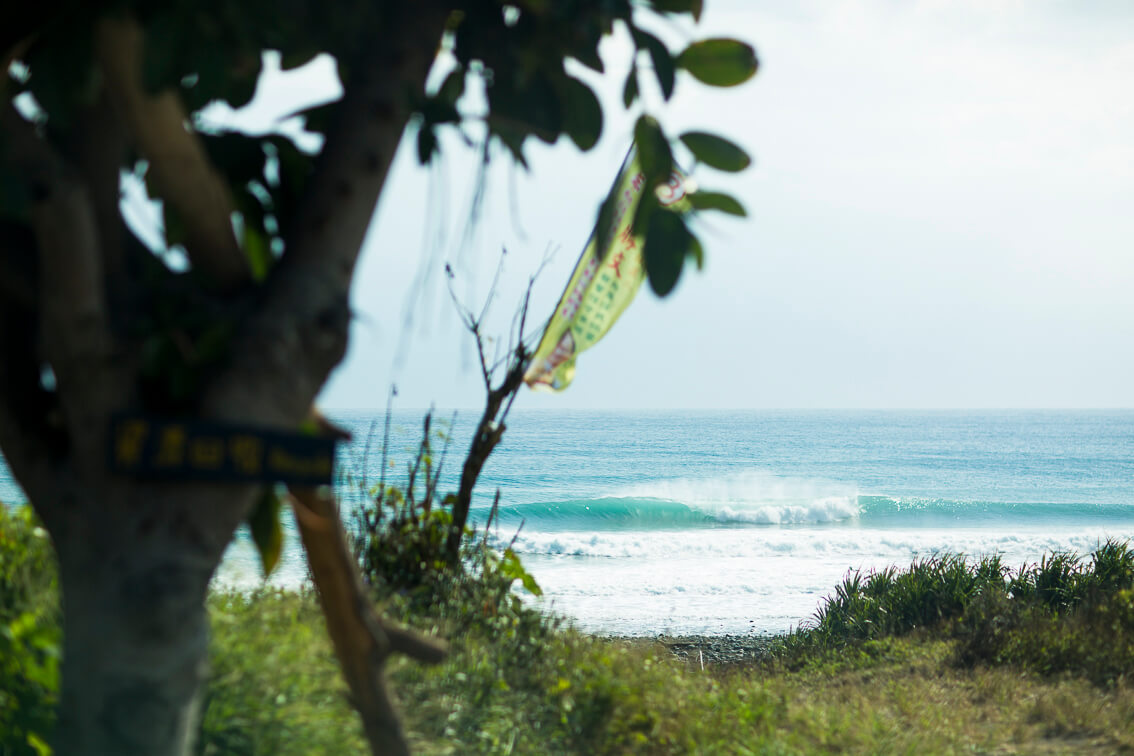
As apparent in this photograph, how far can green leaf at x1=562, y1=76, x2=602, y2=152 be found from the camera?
2.25m

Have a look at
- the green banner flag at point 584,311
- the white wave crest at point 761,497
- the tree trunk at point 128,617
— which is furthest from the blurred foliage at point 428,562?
the white wave crest at point 761,497

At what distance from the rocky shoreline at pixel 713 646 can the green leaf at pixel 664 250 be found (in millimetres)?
8372

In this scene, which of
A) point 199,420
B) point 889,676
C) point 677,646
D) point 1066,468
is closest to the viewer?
point 199,420

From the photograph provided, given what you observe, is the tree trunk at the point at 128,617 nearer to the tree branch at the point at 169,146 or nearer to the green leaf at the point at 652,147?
the tree branch at the point at 169,146

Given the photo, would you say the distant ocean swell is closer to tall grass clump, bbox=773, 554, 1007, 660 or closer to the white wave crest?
the white wave crest

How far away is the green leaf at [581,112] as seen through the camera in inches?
88.7

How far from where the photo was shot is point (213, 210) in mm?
1863

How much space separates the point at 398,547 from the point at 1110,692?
4924 millimetres

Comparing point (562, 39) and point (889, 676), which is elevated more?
point (562, 39)

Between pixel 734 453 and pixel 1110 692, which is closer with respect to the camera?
pixel 1110 692

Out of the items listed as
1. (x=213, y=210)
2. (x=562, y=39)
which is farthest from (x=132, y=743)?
(x=562, y=39)

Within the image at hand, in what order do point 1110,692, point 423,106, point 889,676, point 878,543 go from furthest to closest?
1. point 878,543
2. point 889,676
3. point 1110,692
4. point 423,106

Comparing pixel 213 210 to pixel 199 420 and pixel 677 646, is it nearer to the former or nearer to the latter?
pixel 199 420

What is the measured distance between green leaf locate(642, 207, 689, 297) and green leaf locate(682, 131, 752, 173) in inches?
8.9
